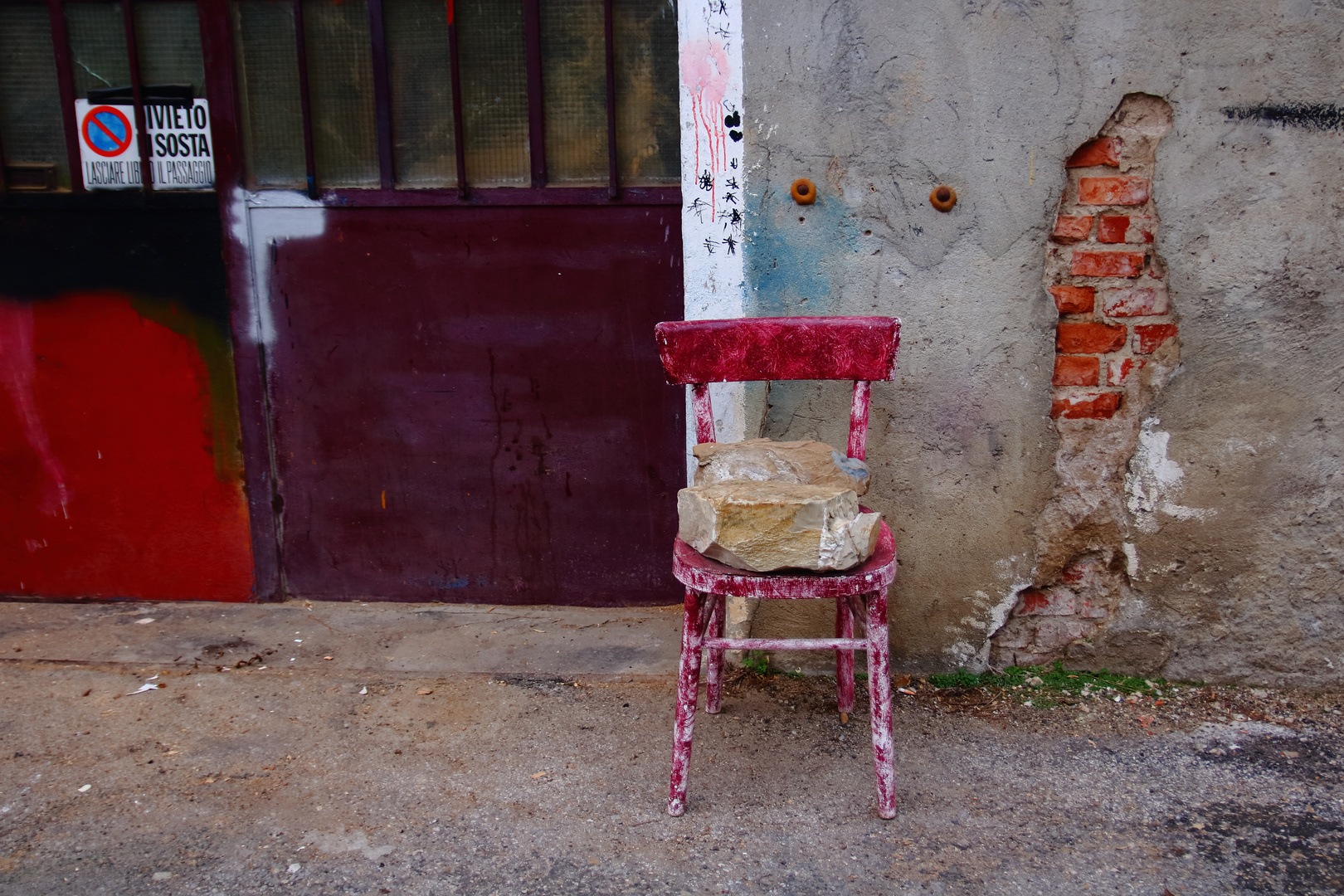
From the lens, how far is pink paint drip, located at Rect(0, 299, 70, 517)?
2.95m

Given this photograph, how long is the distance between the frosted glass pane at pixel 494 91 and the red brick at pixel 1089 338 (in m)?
1.52

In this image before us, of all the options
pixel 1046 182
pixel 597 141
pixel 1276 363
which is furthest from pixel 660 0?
pixel 1276 363

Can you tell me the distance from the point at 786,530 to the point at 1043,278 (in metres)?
1.00

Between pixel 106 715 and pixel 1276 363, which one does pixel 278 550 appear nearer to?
pixel 106 715

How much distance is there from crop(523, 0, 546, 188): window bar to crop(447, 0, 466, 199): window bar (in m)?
0.19

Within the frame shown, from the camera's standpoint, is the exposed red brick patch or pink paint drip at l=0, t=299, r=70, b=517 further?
pink paint drip at l=0, t=299, r=70, b=517

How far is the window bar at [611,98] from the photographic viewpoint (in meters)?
2.65

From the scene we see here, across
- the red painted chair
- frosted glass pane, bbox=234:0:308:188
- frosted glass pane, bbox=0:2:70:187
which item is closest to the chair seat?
the red painted chair

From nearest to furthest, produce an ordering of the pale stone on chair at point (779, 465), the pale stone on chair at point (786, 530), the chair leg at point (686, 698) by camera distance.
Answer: the pale stone on chair at point (786, 530)
the chair leg at point (686, 698)
the pale stone on chair at point (779, 465)

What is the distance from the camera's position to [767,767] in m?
2.20

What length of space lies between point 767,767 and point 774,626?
44 centimetres

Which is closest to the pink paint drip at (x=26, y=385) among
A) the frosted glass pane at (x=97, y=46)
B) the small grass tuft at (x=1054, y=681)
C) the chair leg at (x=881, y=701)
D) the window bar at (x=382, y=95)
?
the frosted glass pane at (x=97, y=46)

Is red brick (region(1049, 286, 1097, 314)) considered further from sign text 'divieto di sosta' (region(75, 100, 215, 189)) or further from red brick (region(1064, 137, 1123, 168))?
sign text 'divieto di sosta' (region(75, 100, 215, 189))

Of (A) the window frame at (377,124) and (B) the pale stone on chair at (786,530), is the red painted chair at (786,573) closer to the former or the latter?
(B) the pale stone on chair at (786,530)
